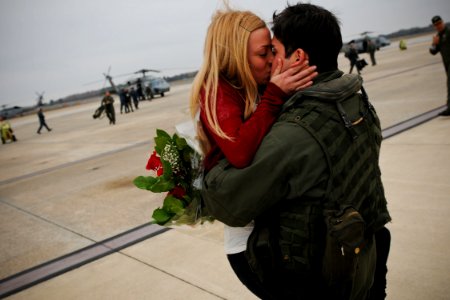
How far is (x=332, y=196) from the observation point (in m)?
1.14

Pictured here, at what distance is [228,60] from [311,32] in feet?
1.08

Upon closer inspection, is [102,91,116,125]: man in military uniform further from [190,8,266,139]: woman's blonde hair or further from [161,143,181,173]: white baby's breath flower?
[190,8,266,139]: woman's blonde hair

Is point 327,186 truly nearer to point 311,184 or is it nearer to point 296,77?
point 311,184

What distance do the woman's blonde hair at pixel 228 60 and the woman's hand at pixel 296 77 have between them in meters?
0.18

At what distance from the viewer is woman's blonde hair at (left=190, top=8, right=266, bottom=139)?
1.36 meters

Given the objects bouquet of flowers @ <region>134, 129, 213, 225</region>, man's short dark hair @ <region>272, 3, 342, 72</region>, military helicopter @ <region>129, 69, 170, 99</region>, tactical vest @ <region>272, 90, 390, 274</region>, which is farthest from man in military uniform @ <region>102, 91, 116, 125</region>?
tactical vest @ <region>272, 90, 390, 274</region>

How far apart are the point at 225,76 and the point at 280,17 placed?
300mm

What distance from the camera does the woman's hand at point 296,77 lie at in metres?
1.22

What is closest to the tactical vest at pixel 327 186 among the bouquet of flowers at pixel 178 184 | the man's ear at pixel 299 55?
the man's ear at pixel 299 55

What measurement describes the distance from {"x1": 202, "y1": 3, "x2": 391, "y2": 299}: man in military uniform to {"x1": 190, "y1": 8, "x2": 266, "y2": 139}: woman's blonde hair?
0.41 feet

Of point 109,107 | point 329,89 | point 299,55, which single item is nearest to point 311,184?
point 329,89

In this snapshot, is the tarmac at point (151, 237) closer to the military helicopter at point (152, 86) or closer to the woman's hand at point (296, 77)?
the woman's hand at point (296, 77)

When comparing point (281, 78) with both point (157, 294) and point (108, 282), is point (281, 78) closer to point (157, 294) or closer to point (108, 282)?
point (157, 294)

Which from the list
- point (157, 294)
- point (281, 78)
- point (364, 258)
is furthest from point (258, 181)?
point (157, 294)
